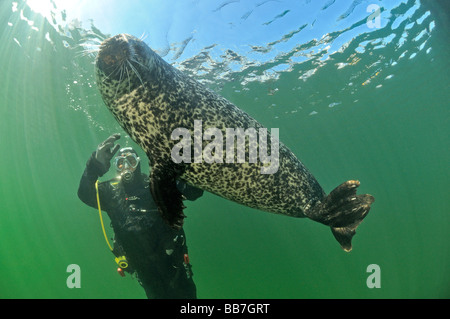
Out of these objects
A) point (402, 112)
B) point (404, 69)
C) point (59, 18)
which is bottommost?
point (59, 18)

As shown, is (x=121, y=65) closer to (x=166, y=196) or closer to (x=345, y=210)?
(x=166, y=196)

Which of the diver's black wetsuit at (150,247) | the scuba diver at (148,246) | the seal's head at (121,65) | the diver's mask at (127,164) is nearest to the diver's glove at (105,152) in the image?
the scuba diver at (148,246)

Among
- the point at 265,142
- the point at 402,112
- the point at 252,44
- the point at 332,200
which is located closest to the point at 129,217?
the point at 265,142

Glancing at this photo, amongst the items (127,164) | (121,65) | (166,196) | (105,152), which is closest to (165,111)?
(121,65)

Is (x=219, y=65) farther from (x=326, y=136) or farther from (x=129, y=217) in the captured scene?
(x=326, y=136)

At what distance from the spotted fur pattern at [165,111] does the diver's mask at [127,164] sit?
9.24 feet

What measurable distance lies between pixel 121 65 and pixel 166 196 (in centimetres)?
131

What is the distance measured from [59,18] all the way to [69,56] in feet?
7.26

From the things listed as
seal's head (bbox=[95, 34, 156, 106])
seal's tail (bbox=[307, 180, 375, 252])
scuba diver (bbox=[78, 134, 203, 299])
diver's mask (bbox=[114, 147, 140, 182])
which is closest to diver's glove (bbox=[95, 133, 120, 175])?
scuba diver (bbox=[78, 134, 203, 299])

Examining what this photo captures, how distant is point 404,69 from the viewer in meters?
16.4

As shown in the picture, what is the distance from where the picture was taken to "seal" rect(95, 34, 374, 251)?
2.55 meters

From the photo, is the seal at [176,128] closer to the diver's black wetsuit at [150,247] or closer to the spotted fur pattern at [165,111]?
the spotted fur pattern at [165,111]

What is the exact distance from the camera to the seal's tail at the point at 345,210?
2.84 m

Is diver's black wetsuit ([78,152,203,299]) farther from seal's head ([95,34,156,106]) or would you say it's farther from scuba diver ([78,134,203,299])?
seal's head ([95,34,156,106])
